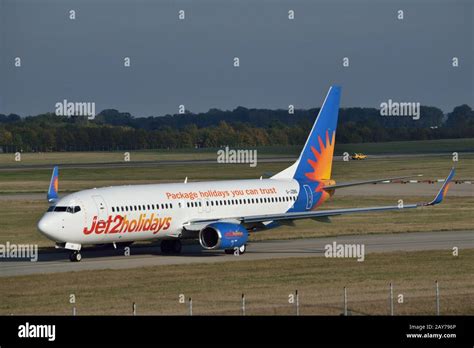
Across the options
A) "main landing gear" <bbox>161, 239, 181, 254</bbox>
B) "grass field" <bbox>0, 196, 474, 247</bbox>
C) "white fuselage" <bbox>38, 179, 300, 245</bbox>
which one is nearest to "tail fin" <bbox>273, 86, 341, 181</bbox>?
"white fuselage" <bbox>38, 179, 300, 245</bbox>

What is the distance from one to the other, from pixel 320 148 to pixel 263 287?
22491 millimetres

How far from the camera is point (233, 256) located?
2167 inches

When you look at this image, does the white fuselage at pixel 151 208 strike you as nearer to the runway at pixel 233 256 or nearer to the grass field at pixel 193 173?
the runway at pixel 233 256

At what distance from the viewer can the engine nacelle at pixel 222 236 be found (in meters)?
53.8

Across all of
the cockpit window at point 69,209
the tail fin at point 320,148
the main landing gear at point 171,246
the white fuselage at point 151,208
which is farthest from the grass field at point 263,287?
the tail fin at point 320,148

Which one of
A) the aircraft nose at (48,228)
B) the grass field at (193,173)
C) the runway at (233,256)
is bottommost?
the runway at (233,256)

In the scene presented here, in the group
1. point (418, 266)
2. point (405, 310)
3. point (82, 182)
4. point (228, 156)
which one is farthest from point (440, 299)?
point (228, 156)

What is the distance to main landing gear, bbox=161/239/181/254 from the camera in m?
56.7

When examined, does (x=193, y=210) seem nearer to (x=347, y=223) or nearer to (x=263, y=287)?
(x=263, y=287)

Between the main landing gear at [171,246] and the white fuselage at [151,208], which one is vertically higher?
the white fuselage at [151,208]

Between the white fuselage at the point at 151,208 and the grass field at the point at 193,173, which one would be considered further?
the grass field at the point at 193,173

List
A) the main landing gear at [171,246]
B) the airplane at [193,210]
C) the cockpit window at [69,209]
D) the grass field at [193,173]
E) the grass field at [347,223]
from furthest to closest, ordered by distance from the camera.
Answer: the grass field at [193,173], the grass field at [347,223], the main landing gear at [171,246], the airplane at [193,210], the cockpit window at [69,209]

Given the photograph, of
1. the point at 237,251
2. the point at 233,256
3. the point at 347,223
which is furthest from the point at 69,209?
the point at 347,223

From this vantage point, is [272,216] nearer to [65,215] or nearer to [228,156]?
[65,215]
